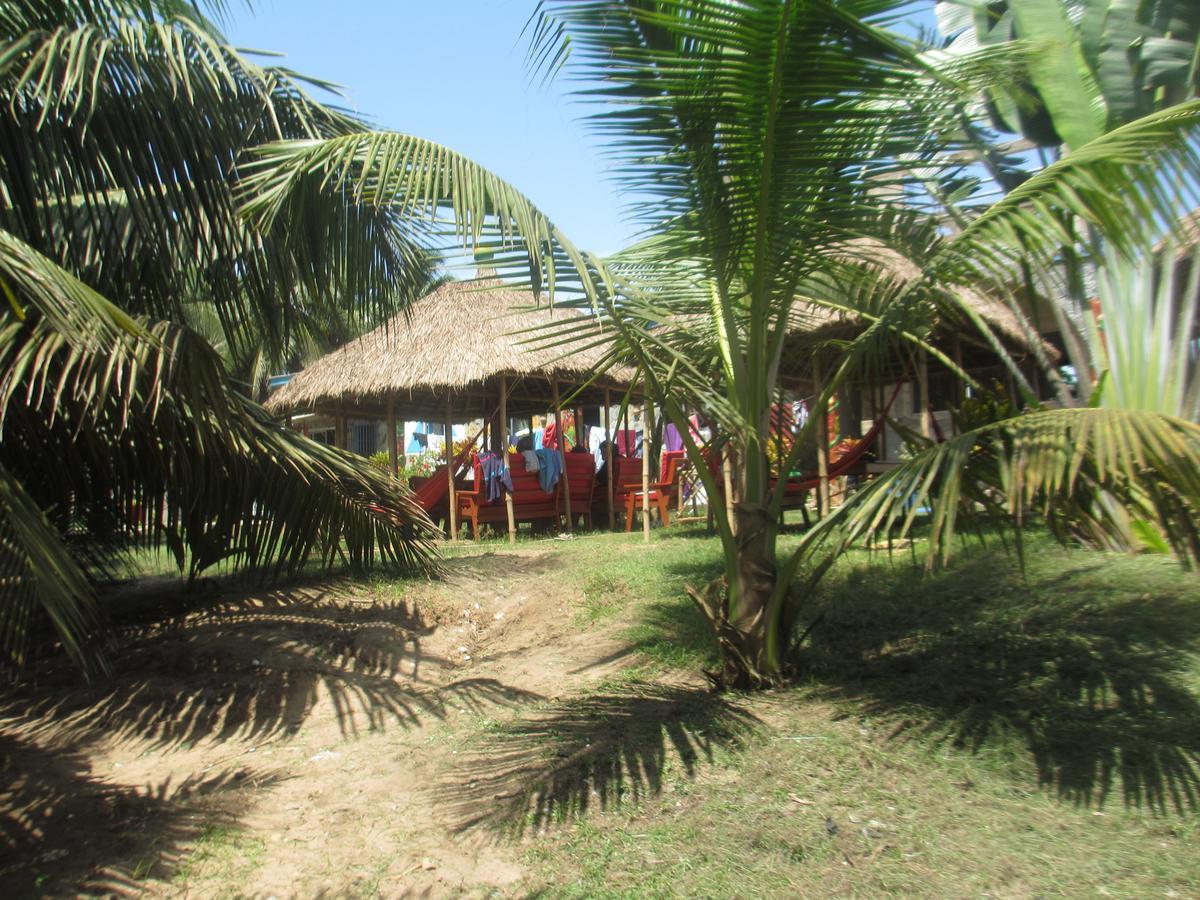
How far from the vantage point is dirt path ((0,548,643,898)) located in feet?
12.1

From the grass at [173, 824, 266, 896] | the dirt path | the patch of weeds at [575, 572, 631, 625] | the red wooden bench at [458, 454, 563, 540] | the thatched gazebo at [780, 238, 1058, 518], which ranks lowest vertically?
the grass at [173, 824, 266, 896]

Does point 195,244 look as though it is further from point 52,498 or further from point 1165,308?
point 1165,308

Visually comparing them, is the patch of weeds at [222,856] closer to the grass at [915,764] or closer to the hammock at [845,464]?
the grass at [915,764]

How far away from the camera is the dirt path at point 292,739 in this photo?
3.70 m

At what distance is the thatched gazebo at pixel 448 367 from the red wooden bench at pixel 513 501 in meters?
0.25

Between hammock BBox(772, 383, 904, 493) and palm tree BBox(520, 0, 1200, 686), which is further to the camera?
hammock BBox(772, 383, 904, 493)

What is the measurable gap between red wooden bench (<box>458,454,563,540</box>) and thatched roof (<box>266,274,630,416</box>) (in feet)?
3.68

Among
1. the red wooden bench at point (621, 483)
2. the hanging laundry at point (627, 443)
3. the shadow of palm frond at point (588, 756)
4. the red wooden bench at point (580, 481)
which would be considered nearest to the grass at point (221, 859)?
the shadow of palm frond at point (588, 756)

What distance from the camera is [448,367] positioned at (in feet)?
37.3

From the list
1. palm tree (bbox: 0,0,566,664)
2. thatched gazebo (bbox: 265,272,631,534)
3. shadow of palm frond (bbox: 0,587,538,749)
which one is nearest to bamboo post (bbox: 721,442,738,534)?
shadow of palm frond (bbox: 0,587,538,749)

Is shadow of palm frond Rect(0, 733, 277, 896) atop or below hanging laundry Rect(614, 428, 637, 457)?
below

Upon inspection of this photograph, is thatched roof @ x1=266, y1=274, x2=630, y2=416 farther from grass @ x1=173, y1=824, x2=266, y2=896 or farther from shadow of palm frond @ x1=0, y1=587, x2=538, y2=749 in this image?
grass @ x1=173, y1=824, x2=266, y2=896

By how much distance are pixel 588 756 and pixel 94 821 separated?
2.27m

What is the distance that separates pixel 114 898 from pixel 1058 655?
14.0ft
